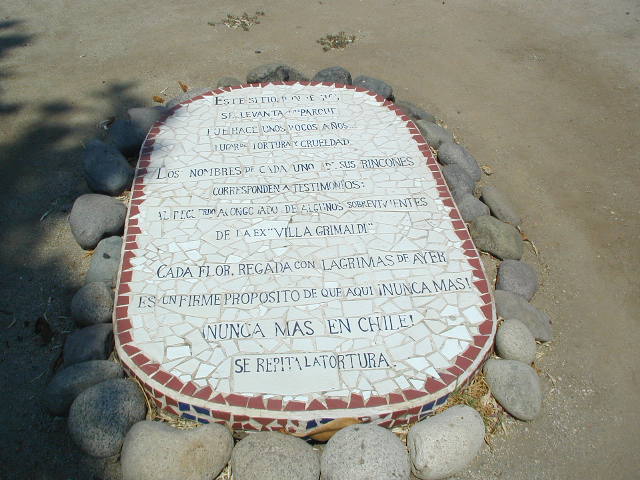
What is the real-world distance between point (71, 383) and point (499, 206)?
471 cm

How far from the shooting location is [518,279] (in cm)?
596

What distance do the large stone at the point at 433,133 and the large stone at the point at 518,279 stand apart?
2196 mm

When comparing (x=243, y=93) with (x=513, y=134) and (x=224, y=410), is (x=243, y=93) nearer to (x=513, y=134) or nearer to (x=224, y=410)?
(x=513, y=134)

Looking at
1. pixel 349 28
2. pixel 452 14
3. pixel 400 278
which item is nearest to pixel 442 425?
pixel 400 278

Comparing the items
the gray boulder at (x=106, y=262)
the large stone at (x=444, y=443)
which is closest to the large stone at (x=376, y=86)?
the gray boulder at (x=106, y=262)

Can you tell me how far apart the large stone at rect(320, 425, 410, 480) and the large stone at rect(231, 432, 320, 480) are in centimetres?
13

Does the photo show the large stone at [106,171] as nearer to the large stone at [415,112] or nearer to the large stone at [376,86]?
the large stone at [376,86]

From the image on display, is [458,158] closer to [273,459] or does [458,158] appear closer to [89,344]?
[273,459]

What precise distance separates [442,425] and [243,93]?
5.45 metres

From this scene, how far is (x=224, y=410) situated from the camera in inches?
179

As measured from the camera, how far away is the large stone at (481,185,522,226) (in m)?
6.79

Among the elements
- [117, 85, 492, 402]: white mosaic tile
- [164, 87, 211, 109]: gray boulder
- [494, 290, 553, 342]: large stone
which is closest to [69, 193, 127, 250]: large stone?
[117, 85, 492, 402]: white mosaic tile

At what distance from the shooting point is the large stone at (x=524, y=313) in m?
5.56

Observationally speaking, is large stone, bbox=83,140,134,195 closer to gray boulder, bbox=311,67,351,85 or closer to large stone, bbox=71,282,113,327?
large stone, bbox=71,282,113,327
